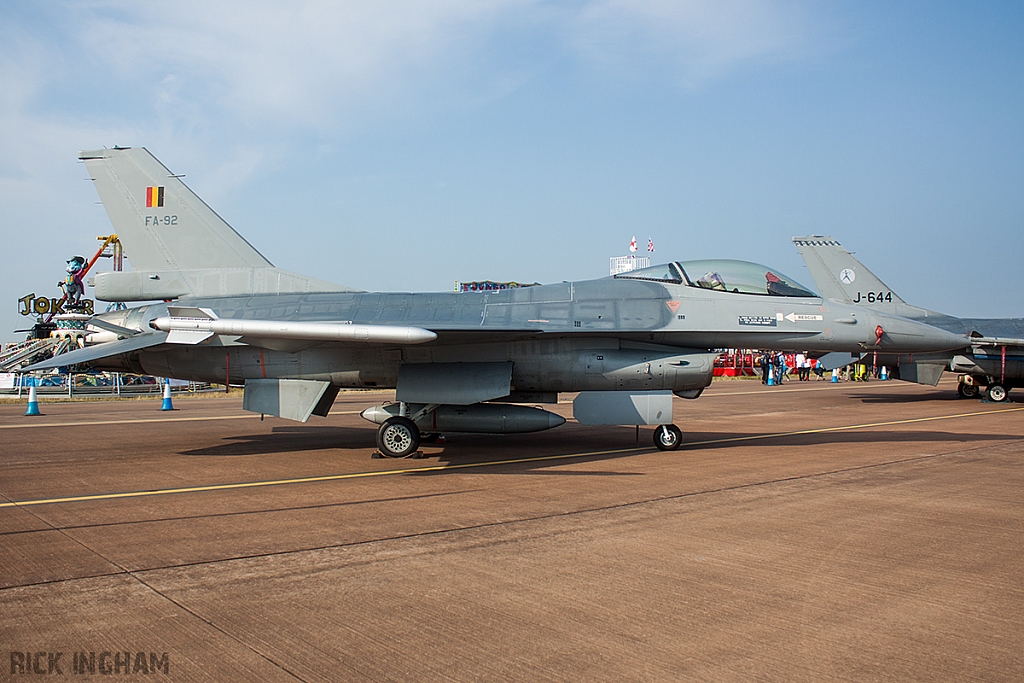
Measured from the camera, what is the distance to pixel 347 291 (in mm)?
11961

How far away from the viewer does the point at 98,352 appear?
1030 centimetres

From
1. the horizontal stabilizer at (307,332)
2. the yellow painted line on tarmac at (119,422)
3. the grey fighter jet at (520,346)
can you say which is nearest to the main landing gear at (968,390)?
the grey fighter jet at (520,346)

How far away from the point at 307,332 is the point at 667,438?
5.83 metres

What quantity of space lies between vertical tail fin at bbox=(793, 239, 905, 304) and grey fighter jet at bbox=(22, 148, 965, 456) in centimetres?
1432

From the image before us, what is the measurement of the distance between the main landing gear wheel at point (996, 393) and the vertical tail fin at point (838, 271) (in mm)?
4379

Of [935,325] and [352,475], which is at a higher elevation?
[935,325]

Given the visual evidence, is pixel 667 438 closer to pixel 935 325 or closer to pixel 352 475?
pixel 352 475

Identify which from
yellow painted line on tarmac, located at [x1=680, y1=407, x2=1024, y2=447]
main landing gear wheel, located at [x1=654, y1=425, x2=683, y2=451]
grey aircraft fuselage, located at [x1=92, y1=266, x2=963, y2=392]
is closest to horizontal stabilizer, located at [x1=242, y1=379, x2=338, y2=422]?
grey aircraft fuselage, located at [x1=92, y1=266, x2=963, y2=392]

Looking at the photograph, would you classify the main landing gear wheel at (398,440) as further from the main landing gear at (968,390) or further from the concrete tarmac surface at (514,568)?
the main landing gear at (968,390)

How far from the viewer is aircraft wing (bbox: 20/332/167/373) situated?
388 inches

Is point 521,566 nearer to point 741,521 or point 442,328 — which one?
point 741,521

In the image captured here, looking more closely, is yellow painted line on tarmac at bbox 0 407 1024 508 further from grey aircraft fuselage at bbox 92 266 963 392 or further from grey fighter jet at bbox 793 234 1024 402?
grey fighter jet at bbox 793 234 1024 402

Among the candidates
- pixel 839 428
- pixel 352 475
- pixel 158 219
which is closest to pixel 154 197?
pixel 158 219

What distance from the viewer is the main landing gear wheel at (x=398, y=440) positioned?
10.5 metres
